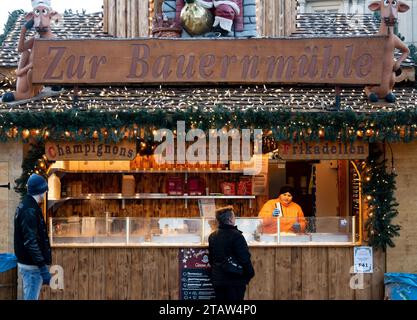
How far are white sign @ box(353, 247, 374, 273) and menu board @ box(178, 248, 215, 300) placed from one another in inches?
89.4

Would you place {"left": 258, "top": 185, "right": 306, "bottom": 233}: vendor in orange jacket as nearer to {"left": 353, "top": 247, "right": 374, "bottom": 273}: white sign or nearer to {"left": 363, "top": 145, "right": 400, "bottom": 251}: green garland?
{"left": 353, "top": 247, "right": 374, "bottom": 273}: white sign

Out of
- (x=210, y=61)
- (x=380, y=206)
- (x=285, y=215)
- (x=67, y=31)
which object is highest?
(x=67, y=31)

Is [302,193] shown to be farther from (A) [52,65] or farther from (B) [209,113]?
(A) [52,65]

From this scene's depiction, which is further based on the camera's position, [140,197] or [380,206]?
[140,197]

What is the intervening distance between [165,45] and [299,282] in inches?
165

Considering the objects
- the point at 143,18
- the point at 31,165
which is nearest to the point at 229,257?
the point at 31,165

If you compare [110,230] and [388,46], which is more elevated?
[388,46]

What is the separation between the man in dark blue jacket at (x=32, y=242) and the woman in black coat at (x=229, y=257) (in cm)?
213

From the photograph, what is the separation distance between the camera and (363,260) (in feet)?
37.7

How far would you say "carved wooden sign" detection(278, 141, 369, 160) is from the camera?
11.2m

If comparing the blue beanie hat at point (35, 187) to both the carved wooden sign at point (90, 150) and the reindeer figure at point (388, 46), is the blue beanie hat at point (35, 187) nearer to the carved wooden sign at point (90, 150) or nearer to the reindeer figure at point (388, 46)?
the carved wooden sign at point (90, 150)

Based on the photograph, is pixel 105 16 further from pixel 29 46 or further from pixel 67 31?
pixel 29 46

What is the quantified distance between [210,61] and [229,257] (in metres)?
3.42

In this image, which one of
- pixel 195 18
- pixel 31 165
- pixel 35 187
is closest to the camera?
pixel 35 187
